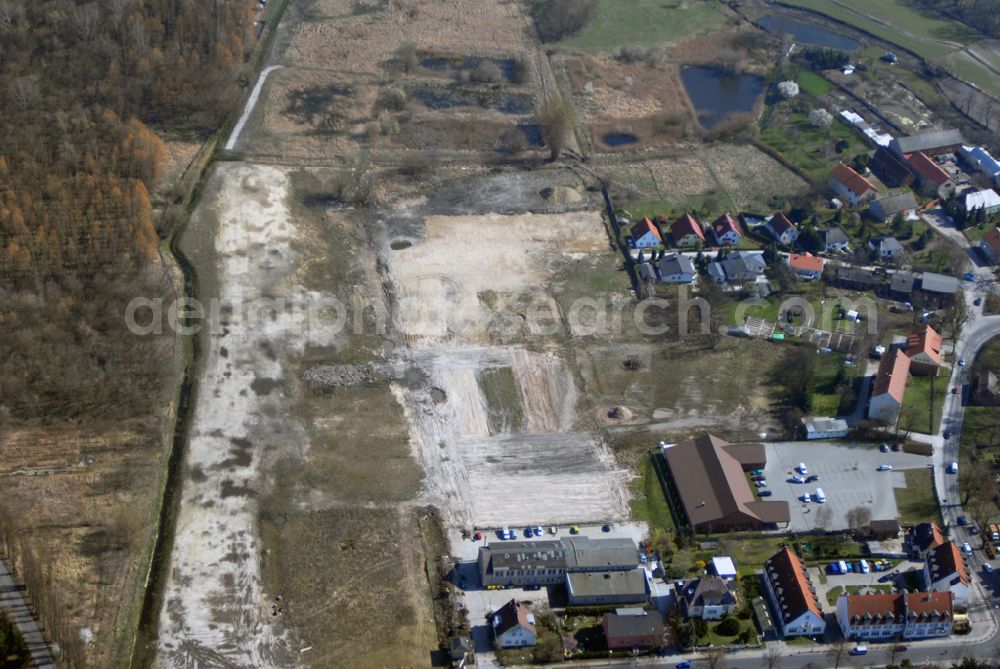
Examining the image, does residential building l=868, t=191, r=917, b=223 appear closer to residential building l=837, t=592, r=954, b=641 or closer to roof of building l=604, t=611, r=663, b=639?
residential building l=837, t=592, r=954, b=641

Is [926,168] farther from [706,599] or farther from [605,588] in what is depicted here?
[605,588]

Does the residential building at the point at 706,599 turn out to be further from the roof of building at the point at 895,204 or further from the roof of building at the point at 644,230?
the roof of building at the point at 895,204

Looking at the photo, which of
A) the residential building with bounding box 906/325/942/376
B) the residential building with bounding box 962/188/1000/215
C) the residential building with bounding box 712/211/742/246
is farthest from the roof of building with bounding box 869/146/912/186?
the residential building with bounding box 906/325/942/376

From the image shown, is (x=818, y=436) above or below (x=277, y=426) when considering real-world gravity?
above

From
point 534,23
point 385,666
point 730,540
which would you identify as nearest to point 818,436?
point 730,540

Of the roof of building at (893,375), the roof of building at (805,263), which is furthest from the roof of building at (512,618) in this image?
the roof of building at (805,263)

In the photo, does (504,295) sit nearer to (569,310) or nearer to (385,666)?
(569,310)

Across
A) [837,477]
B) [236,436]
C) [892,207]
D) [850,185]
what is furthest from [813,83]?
[236,436]
